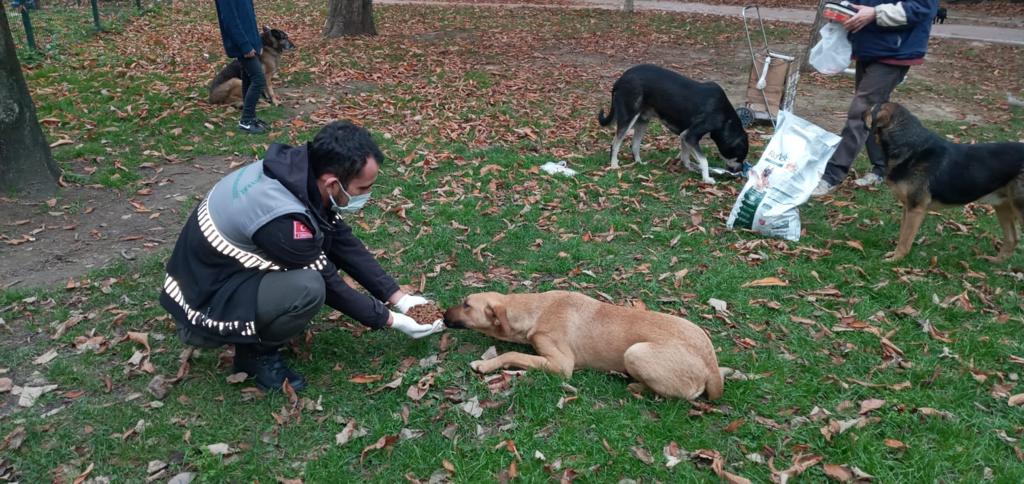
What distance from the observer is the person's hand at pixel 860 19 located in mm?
6125

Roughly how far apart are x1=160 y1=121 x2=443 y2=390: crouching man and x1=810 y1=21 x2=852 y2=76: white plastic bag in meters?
5.33

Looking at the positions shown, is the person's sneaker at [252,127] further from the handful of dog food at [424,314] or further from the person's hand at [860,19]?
the person's hand at [860,19]

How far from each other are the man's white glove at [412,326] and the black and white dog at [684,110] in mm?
4270

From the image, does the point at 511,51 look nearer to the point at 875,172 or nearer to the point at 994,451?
the point at 875,172

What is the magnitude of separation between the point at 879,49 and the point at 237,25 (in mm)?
7441

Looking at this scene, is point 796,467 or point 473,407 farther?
point 473,407

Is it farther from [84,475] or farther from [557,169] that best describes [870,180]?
[84,475]

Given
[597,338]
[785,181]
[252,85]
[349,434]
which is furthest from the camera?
[252,85]

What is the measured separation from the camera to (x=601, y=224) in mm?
6129

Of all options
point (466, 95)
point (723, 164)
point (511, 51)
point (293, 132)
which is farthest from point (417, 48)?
point (723, 164)

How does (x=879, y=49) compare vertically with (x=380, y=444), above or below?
above

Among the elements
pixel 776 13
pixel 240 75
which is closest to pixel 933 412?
pixel 240 75

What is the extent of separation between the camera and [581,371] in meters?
3.97

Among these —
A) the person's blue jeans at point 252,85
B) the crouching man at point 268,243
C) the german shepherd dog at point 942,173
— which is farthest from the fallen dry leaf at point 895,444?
the person's blue jeans at point 252,85
